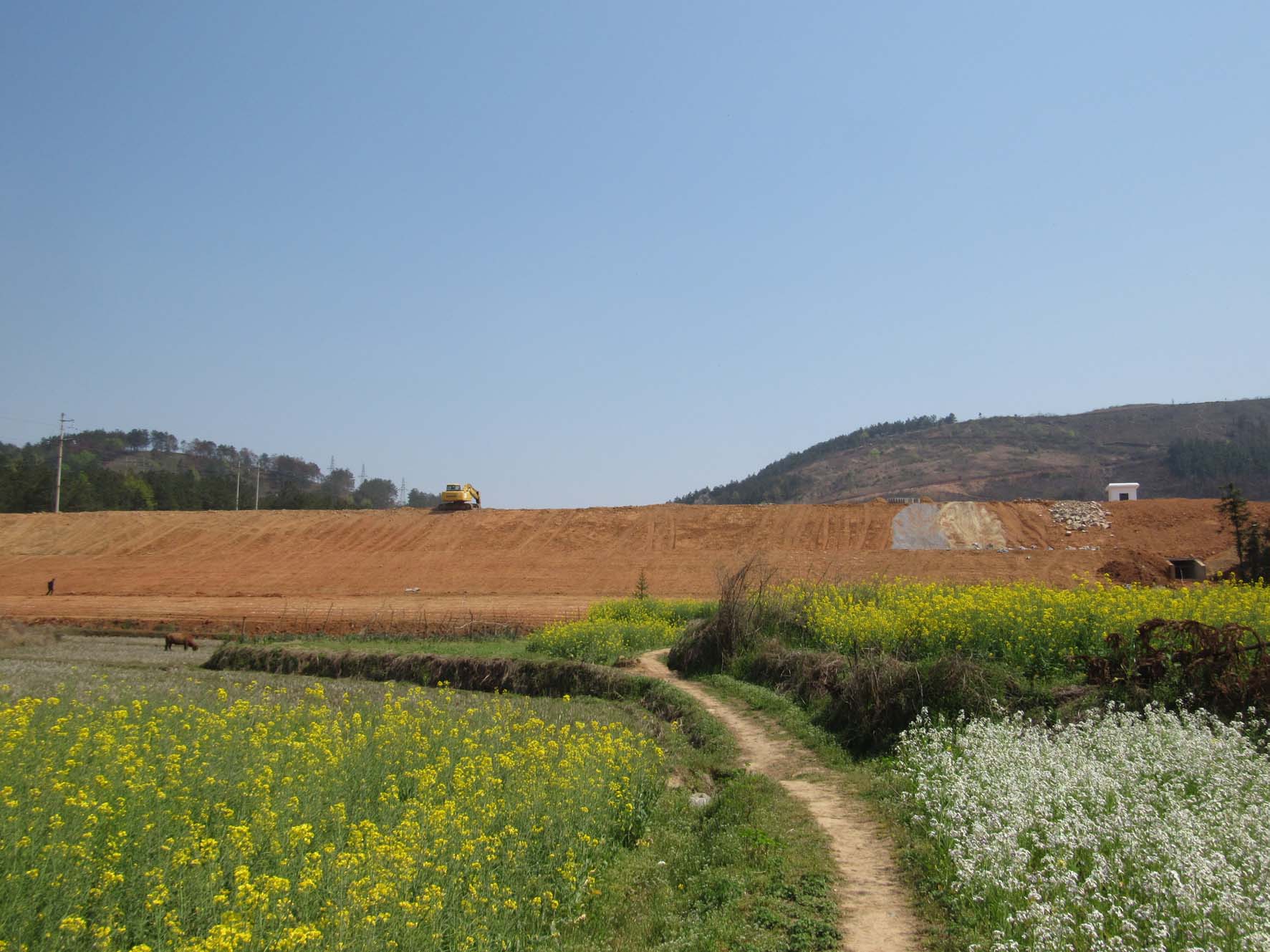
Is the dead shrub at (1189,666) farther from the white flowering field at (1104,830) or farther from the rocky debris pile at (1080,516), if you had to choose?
the rocky debris pile at (1080,516)

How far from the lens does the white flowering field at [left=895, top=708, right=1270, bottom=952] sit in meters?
5.26

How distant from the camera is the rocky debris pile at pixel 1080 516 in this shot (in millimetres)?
43062

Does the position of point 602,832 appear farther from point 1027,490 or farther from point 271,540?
point 1027,490

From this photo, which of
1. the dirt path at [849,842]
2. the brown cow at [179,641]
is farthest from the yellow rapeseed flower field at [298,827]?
the brown cow at [179,641]

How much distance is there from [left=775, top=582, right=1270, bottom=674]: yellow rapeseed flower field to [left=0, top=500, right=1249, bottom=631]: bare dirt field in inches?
524

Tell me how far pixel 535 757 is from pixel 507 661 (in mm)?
A: 10476

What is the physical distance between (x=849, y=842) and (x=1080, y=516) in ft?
136

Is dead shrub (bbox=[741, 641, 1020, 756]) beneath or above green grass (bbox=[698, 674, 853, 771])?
above

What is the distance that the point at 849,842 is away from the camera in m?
7.79

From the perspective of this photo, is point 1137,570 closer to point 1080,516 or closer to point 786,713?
point 1080,516

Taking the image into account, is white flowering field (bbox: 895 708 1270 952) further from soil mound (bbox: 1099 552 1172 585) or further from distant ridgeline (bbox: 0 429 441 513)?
distant ridgeline (bbox: 0 429 441 513)

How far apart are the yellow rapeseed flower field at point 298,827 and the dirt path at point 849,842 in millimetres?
1571

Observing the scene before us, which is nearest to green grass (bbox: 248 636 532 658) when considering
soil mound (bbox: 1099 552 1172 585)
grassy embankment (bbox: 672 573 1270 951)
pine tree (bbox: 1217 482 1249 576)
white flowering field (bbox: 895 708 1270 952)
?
grassy embankment (bbox: 672 573 1270 951)

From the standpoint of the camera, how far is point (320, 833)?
686 cm
